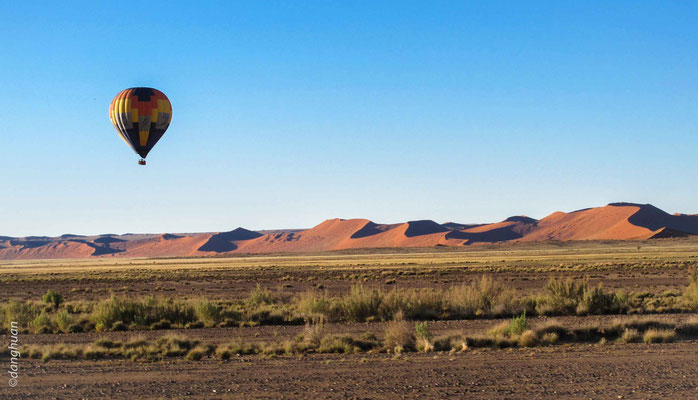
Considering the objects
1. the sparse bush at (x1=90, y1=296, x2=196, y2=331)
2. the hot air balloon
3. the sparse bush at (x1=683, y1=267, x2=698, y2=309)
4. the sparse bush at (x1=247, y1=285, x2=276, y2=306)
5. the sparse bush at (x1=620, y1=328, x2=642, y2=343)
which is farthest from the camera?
the hot air balloon

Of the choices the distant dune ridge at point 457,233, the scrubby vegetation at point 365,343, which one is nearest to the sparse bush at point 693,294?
the scrubby vegetation at point 365,343

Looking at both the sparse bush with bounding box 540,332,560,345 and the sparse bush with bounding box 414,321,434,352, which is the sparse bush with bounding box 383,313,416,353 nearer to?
the sparse bush with bounding box 414,321,434,352

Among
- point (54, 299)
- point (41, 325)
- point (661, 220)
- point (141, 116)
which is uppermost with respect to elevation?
point (141, 116)

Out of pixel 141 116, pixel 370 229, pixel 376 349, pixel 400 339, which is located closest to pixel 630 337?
pixel 400 339

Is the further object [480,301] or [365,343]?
[480,301]

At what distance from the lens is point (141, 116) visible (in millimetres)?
28891

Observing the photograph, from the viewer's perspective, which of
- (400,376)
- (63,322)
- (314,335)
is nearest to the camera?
(400,376)

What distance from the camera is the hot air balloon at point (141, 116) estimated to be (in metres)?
28.9

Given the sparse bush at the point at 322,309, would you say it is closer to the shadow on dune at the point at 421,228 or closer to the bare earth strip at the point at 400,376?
the bare earth strip at the point at 400,376

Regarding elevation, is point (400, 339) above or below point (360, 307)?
below

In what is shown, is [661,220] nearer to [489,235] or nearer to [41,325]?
[489,235]

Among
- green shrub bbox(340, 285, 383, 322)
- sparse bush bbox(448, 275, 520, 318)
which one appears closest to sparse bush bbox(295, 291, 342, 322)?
green shrub bbox(340, 285, 383, 322)

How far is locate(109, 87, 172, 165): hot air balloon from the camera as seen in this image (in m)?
28.9

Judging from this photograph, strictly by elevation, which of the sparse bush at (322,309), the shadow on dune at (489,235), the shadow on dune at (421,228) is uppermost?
the shadow on dune at (421,228)
